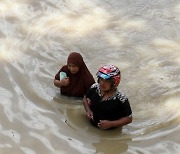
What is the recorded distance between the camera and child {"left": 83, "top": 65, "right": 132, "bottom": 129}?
4.71 meters

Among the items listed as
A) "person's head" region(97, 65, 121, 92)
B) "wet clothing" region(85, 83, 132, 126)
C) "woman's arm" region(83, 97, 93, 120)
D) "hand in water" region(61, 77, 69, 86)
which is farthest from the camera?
"hand in water" region(61, 77, 69, 86)

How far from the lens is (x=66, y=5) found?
25.6 ft

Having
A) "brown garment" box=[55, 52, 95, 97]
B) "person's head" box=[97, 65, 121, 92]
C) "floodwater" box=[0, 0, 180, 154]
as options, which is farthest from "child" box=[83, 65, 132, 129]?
"brown garment" box=[55, 52, 95, 97]

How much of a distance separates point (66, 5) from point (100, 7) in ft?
1.96

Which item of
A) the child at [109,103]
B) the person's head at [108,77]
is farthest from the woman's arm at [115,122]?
the person's head at [108,77]

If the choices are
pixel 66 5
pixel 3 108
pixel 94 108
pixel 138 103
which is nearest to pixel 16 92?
pixel 3 108

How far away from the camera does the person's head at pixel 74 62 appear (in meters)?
5.16

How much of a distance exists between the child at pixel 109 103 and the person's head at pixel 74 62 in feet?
1.29

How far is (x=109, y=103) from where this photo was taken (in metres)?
4.83

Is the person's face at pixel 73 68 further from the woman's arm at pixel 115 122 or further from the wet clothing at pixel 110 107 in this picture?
the woman's arm at pixel 115 122

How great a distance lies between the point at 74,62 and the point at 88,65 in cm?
111

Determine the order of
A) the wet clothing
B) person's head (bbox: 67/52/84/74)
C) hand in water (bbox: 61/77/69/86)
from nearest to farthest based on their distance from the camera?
the wet clothing
person's head (bbox: 67/52/84/74)
hand in water (bbox: 61/77/69/86)

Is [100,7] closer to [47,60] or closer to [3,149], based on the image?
[47,60]

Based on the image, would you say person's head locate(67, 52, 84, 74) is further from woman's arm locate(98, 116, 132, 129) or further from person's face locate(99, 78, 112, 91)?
woman's arm locate(98, 116, 132, 129)
